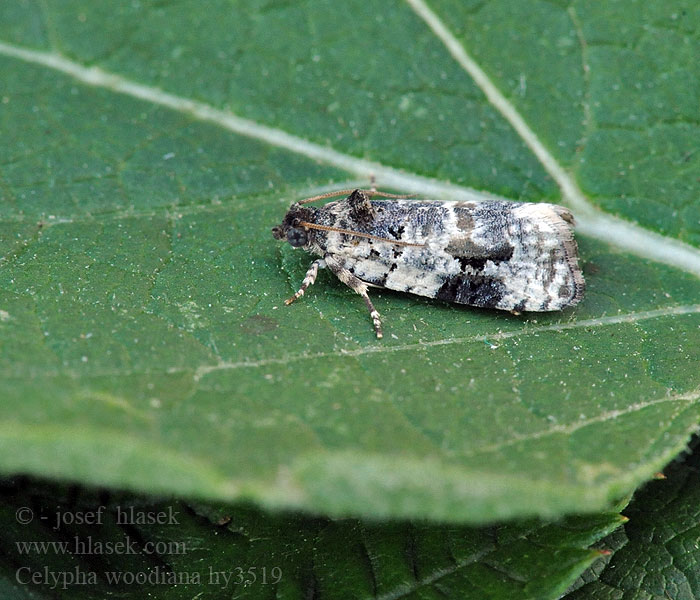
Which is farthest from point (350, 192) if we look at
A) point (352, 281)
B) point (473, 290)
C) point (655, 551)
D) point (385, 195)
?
point (655, 551)

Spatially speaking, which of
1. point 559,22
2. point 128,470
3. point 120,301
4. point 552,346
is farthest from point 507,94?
point 128,470

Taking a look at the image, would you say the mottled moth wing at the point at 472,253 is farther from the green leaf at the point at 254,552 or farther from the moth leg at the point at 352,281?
the green leaf at the point at 254,552

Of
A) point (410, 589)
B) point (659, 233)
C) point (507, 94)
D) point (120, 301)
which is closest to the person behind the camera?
point (410, 589)

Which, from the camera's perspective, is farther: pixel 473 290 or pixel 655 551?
pixel 473 290

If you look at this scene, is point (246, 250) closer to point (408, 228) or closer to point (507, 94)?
point (408, 228)

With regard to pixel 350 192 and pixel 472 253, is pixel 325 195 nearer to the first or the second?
pixel 350 192

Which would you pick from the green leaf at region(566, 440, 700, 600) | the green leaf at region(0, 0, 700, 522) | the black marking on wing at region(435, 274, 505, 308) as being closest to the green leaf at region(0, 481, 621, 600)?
the green leaf at region(566, 440, 700, 600)
